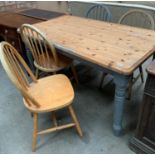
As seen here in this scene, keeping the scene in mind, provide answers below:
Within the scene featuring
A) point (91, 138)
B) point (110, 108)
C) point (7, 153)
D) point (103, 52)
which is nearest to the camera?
point (103, 52)

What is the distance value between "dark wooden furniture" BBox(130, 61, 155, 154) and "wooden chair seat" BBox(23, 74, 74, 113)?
545 mm

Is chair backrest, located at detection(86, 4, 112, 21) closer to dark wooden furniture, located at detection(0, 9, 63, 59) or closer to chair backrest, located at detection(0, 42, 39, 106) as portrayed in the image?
dark wooden furniture, located at detection(0, 9, 63, 59)

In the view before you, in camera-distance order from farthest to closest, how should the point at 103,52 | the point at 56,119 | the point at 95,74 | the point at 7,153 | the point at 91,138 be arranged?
the point at 95,74
the point at 56,119
the point at 91,138
the point at 7,153
the point at 103,52

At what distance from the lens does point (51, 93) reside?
1.45 meters

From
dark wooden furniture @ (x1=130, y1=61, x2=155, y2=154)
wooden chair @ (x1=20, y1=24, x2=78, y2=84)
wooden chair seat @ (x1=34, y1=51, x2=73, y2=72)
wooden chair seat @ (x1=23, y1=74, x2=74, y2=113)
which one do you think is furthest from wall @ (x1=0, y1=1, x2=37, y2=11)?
dark wooden furniture @ (x1=130, y1=61, x2=155, y2=154)

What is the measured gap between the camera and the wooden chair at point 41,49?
1640mm

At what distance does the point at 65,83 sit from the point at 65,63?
42cm

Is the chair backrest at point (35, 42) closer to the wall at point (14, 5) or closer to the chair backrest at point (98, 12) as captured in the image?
the chair backrest at point (98, 12)

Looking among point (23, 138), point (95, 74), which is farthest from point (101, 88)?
point (23, 138)

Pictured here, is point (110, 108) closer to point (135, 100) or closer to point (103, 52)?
point (135, 100)

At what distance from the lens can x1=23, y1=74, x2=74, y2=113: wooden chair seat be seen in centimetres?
132

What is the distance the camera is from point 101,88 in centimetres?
221

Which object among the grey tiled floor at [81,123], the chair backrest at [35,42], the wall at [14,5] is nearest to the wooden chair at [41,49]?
the chair backrest at [35,42]

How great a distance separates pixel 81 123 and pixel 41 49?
83 cm
